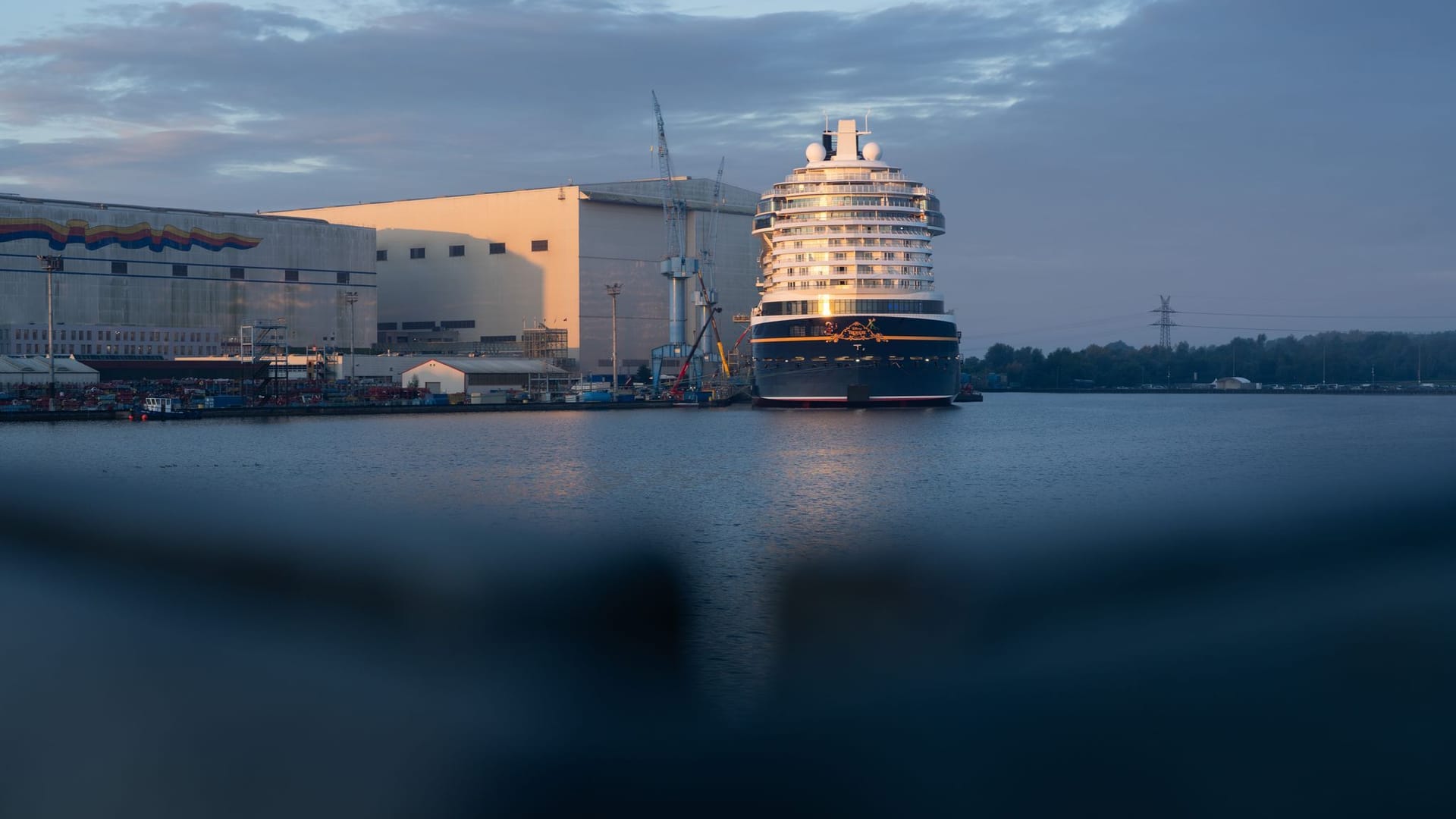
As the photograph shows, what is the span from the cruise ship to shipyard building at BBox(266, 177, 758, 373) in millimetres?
37181

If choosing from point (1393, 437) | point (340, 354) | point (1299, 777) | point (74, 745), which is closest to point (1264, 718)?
point (1299, 777)

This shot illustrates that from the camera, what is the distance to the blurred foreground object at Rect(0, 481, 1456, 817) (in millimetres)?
13047

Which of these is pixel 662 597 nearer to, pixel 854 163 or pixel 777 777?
pixel 777 777

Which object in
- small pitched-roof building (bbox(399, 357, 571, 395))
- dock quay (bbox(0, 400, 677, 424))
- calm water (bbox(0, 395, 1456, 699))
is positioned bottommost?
calm water (bbox(0, 395, 1456, 699))

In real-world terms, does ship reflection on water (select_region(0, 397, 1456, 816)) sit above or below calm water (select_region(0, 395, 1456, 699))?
below

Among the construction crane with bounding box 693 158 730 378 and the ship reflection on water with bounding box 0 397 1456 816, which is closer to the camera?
the ship reflection on water with bounding box 0 397 1456 816

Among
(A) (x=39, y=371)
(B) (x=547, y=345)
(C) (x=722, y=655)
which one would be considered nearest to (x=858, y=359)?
(B) (x=547, y=345)

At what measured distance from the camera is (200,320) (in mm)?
110938

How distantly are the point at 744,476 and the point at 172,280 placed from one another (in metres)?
79.2

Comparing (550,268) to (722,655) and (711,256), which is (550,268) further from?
(722,655)

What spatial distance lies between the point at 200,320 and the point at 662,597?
98.7m

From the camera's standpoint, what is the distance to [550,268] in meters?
127

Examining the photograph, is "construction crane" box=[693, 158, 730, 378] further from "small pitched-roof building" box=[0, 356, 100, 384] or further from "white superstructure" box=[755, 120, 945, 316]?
"small pitched-roof building" box=[0, 356, 100, 384]

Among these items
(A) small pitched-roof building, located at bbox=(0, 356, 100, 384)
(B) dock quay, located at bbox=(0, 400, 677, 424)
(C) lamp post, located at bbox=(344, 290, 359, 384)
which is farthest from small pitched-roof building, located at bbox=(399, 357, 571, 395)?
(A) small pitched-roof building, located at bbox=(0, 356, 100, 384)
